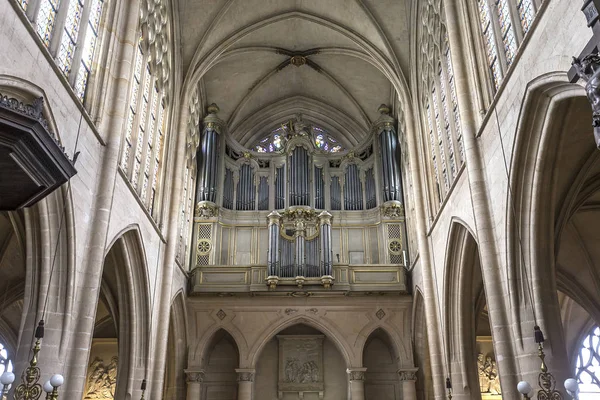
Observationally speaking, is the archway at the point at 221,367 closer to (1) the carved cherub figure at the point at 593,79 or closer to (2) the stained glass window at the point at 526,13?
(2) the stained glass window at the point at 526,13

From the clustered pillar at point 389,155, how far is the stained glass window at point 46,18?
49.1ft

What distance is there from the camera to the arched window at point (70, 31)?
1081 centimetres

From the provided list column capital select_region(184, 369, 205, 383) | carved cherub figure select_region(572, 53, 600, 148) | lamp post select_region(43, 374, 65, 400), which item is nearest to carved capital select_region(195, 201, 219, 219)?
column capital select_region(184, 369, 205, 383)

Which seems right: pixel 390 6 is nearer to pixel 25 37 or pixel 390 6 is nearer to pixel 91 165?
pixel 91 165

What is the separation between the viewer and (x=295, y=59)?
987 inches

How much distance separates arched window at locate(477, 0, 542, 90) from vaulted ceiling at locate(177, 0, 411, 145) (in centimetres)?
804

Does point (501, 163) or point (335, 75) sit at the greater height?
point (335, 75)

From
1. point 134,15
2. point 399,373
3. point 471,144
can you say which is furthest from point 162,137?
point 399,373

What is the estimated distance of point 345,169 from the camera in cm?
2494

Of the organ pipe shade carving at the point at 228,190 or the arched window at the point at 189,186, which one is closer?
the arched window at the point at 189,186

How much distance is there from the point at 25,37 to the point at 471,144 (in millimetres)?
9147

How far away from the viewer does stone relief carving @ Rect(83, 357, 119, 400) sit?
2319 cm

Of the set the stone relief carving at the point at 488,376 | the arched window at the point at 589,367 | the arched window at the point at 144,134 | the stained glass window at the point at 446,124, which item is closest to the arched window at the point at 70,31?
the arched window at the point at 144,134

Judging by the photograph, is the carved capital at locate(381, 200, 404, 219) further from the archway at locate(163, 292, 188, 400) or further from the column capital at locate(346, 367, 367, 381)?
the archway at locate(163, 292, 188, 400)
